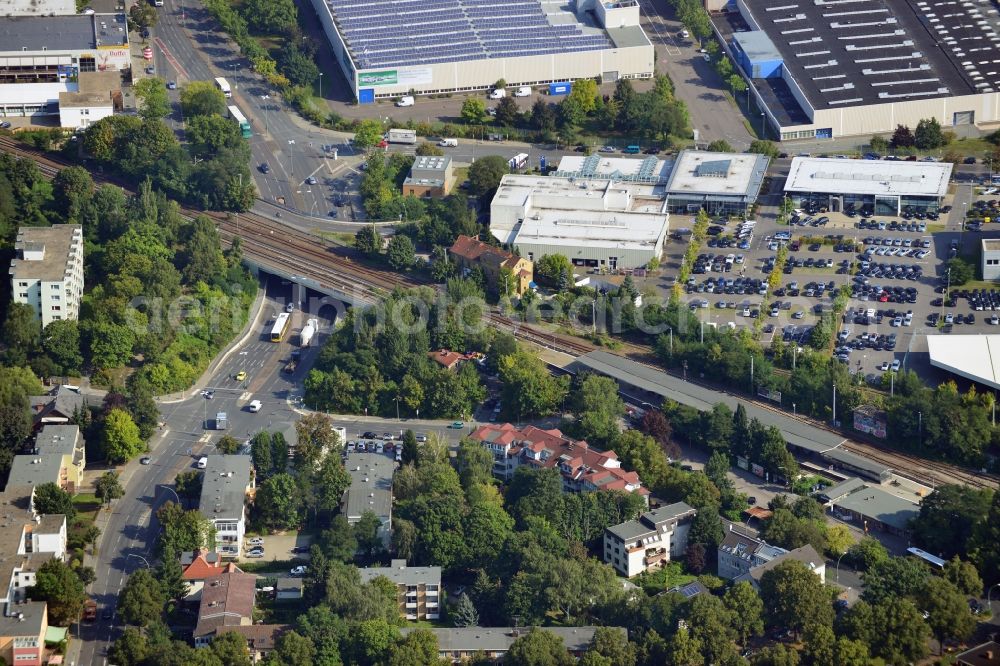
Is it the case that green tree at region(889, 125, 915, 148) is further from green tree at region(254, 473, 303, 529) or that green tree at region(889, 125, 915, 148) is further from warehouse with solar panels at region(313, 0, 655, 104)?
green tree at region(254, 473, 303, 529)

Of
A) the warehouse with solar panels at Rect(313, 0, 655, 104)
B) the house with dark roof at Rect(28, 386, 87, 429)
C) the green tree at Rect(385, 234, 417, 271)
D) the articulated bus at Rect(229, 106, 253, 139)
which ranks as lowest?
the house with dark roof at Rect(28, 386, 87, 429)

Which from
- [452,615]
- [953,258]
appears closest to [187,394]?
[452,615]

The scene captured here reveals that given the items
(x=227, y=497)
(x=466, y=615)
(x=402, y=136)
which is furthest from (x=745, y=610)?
(x=402, y=136)

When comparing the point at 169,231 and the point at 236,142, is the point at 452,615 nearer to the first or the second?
the point at 169,231

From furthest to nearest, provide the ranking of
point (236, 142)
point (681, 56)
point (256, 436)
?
point (681, 56) → point (236, 142) → point (256, 436)

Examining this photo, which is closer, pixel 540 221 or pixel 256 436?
pixel 256 436

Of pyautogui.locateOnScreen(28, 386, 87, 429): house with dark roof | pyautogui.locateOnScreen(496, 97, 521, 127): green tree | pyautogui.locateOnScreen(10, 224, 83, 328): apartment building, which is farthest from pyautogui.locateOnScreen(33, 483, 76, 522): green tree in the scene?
pyautogui.locateOnScreen(496, 97, 521, 127): green tree
